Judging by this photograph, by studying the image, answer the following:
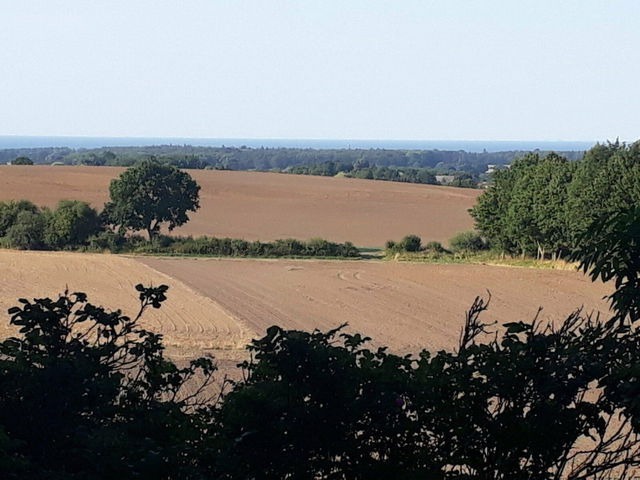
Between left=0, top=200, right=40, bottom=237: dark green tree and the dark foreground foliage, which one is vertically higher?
the dark foreground foliage

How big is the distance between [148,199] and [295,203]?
97.3ft

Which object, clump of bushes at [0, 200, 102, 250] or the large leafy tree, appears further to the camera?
the large leafy tree

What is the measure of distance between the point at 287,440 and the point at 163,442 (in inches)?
30.3

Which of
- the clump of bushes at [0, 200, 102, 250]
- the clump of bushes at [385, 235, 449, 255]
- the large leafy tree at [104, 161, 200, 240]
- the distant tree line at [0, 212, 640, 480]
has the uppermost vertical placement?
the distant tree line at [0, 212, 640, 480]

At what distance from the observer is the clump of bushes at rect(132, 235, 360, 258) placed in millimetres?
58656

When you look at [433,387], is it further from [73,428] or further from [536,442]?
[73,428]

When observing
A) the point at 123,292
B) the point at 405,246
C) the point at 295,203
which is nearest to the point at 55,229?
the point at 405,246

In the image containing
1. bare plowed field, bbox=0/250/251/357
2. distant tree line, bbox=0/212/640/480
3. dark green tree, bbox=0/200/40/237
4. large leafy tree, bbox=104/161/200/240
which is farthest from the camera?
dark green tree, bbox=0/200/40/237

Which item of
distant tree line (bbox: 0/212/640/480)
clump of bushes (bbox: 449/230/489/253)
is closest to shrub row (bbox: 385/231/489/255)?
clump of bushes (bbox: 449/230/489/253)

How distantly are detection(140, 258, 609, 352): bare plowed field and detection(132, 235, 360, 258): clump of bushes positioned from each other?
5.20 meters

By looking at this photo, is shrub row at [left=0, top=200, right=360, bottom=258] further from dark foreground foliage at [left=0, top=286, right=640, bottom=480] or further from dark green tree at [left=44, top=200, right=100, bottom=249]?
dark foreground foliage at [left=0, top=286, right=640, bottom=480]

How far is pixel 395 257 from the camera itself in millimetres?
59094

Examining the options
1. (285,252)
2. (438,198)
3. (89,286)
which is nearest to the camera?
(89,286)

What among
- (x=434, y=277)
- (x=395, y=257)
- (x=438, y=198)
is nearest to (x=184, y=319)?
(x=434, y=277)
